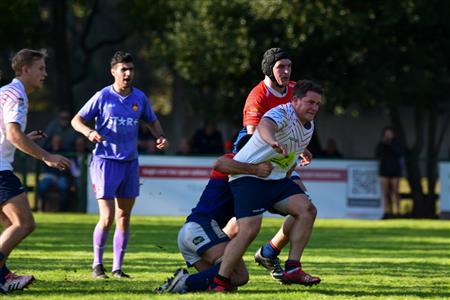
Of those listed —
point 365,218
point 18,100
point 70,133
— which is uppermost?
point 18,100

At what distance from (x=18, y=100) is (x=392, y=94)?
1915 cm

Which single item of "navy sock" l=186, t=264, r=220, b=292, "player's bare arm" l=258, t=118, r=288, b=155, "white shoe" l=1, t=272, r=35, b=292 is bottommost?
"white shoe" l=1, t=272, r=35, b=292

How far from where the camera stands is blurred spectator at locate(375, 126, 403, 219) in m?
25.1

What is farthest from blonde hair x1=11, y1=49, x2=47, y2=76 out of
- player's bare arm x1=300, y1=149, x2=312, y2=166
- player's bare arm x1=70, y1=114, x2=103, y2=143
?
player's bare arm x1=300, y1=149, x2=312, y2=166

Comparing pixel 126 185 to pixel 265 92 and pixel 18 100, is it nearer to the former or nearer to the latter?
pixel 265 92

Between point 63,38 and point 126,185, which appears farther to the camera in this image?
point 63,38

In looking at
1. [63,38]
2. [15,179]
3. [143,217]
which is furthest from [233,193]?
[63,38]

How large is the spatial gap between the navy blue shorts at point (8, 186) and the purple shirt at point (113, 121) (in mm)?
2132

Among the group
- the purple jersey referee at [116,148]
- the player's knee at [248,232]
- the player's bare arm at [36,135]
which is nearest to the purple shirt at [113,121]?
the purple jersey referee at [116,148]

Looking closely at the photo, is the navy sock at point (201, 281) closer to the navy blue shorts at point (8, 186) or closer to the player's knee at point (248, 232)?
the player's knee at point (248, 232)

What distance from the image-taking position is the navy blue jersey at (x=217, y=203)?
31.6ft

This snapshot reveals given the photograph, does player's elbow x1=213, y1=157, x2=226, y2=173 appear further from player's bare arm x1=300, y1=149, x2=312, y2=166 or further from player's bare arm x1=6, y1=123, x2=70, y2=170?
player's bare arm x1=300, y1=149, x2=312, y2=166

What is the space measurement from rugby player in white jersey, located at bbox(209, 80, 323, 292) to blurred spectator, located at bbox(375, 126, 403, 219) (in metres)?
15.4

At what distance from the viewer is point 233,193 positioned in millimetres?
9414
